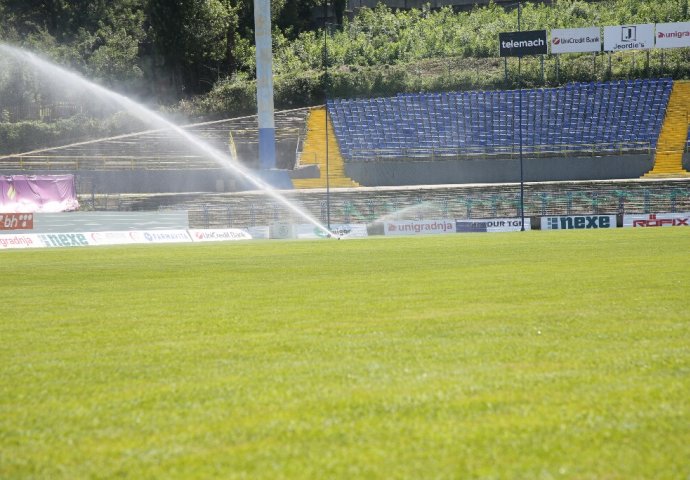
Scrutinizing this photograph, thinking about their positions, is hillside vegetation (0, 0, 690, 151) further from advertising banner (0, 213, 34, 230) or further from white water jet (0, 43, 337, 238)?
advertising banner (0, 213, 34, 230)

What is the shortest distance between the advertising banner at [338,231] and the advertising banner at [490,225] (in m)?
6.03

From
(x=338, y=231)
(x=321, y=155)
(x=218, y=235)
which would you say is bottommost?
(x=338, y=231)

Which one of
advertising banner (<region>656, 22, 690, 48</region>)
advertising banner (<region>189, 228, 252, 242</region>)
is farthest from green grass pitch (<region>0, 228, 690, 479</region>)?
advertising banner (<region>656, 22, 690, 48</region>)

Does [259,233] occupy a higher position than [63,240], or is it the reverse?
[63,240]

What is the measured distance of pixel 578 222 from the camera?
54.0 metres

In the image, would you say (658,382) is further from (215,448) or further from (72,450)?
(72,450)

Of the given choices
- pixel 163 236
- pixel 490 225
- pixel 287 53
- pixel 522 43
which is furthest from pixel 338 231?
pixel 287 53

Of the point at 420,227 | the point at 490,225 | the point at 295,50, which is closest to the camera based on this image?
the point at 490,225

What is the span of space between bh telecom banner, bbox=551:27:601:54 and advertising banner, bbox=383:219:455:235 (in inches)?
1211

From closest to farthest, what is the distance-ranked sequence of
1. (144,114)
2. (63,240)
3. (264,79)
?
(63,240), (264,79), (144,114)

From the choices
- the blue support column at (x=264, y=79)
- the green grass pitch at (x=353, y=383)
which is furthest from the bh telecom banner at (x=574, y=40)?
the green grass pitch at (x=353, y=383)

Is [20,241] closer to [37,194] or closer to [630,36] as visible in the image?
[37,194]

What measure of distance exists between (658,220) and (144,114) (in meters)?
49.4

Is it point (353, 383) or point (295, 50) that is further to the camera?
point (295, 50)
